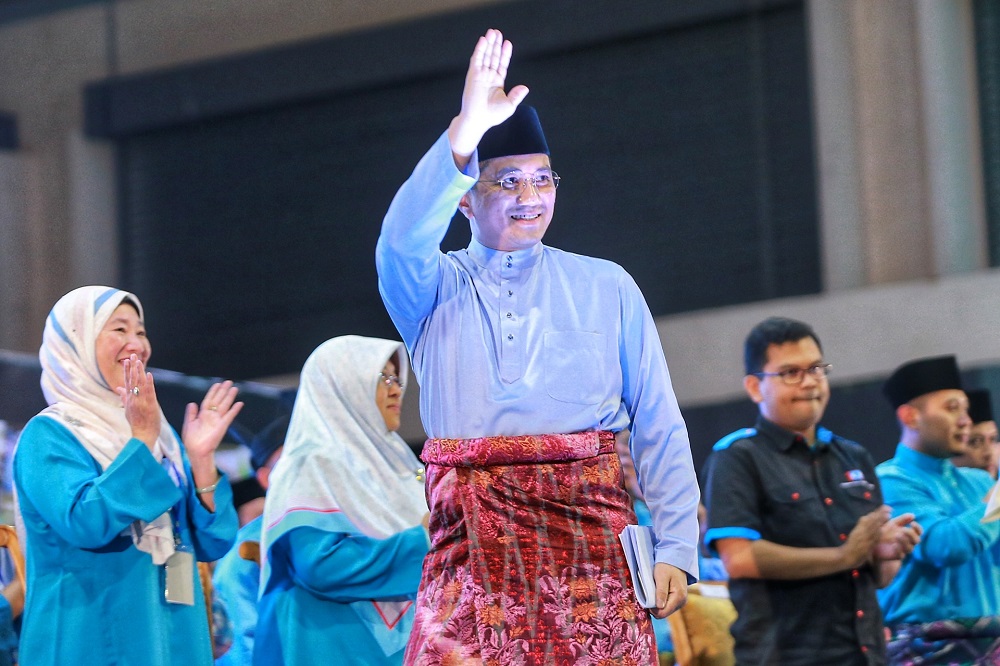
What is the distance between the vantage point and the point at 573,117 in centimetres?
630

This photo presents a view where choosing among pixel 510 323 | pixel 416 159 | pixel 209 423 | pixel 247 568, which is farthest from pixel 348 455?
pixel 416 159

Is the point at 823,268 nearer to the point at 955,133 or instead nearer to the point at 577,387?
the point at 955,133

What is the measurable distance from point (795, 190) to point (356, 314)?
2.22 metres

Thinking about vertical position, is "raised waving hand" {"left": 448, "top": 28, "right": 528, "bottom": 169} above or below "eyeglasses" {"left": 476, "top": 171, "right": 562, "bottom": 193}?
above

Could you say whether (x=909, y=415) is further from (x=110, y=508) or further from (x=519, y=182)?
(x=110, y=508)

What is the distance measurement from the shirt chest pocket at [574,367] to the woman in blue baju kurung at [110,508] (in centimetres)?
106

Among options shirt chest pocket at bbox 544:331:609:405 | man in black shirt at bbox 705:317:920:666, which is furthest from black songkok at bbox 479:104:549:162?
man in black shirt at bbox 705:317:920:666

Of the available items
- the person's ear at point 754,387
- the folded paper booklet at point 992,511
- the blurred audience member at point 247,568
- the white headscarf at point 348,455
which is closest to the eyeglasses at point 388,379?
the white headscarf at point 348,455

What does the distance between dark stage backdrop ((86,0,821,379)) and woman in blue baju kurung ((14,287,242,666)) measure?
3055 millimetres

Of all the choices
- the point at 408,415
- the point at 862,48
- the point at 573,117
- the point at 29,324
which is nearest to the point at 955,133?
the point at 862,48

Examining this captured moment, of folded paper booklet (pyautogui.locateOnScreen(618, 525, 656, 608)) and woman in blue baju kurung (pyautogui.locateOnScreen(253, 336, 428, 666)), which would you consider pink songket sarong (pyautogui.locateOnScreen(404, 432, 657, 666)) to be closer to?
folded paper booklet (pyautogui.locateOnScreen(618, 525, 656, 608))

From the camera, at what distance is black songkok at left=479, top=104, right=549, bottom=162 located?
8.45 feet

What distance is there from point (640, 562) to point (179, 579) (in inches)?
50.6

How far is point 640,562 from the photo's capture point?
93.7 inches
